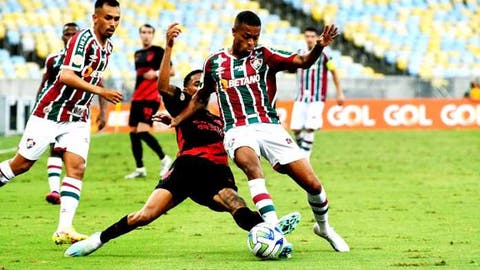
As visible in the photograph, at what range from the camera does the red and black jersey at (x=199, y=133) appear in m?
9.73

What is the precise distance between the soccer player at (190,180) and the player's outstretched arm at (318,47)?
94cm

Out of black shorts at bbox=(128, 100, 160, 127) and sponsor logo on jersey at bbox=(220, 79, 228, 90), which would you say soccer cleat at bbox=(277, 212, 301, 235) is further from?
black shorts at bbox=(128, 100, 160, 127)

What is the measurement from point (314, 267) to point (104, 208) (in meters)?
5.99

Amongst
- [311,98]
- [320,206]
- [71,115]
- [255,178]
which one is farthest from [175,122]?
[311,98]

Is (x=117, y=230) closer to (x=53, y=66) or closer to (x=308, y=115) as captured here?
(x=53, y=66)

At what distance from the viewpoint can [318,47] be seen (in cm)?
940

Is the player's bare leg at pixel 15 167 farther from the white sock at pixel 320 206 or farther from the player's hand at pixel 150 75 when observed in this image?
the player's hand at pixel 150 75

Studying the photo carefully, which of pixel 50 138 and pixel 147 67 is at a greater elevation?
pixel 50 138

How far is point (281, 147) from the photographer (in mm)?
A: 9750

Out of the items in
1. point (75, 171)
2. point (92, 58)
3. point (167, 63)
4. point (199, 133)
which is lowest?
point (75, 171)

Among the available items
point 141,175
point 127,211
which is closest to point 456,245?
point 127,211

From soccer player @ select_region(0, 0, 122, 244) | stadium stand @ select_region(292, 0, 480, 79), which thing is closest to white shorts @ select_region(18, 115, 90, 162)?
soccer player @ select_region(0, 0, 122, 244)

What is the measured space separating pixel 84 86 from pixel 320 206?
2282 millimetres

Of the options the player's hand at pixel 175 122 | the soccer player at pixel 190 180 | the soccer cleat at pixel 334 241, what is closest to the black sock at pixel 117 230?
the soccer player at pixel 190 180
